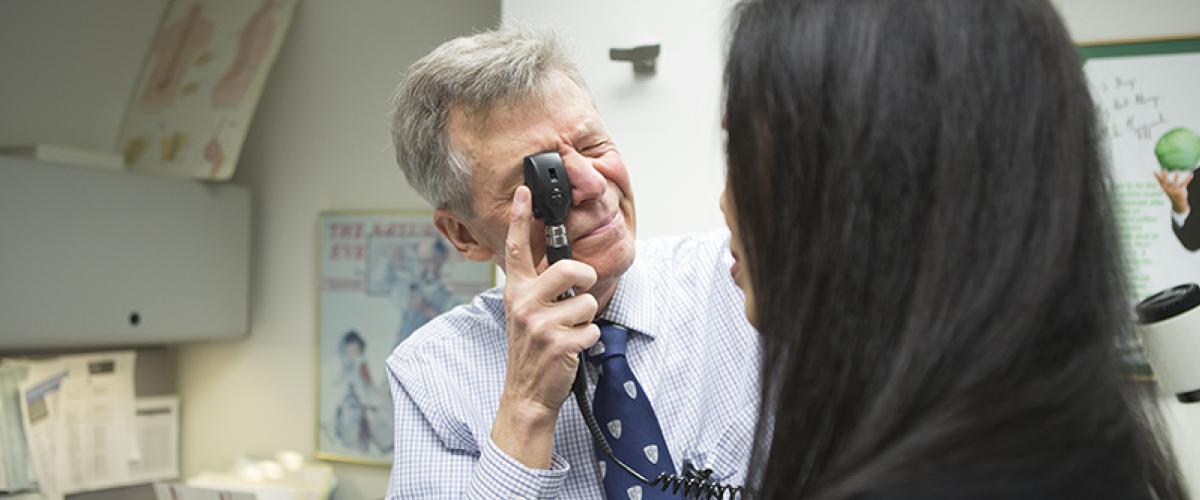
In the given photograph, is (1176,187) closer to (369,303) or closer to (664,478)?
(664,478)

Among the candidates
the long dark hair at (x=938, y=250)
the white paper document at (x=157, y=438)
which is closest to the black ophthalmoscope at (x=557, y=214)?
the long dark hair at (x=938, y=250)

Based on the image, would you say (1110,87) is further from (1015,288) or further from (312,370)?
(312,370)

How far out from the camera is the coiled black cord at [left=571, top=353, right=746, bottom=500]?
0.97 meters

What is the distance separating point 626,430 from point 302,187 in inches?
70.1

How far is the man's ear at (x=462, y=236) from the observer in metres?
Answer: 1.23

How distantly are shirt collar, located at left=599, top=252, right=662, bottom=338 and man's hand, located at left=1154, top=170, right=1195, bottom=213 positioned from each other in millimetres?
904

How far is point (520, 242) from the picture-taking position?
1.03 metres

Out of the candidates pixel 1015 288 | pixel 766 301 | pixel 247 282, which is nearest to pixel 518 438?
pixel 766 301

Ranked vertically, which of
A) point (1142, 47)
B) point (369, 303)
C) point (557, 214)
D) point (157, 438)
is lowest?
point (157, 438)

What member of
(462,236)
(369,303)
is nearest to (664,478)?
(462,236)

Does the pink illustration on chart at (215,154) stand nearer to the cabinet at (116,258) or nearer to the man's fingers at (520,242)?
the cabinet at (116,258)

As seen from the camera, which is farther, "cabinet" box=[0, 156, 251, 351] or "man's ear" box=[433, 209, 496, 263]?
"cabinet" box=[0, 156, 251, 351]

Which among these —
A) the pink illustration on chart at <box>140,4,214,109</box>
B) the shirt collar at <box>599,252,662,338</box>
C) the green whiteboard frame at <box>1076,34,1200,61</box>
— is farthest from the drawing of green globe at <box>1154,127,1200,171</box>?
the pink illustration on chart at <box>140,4,214,109</box>

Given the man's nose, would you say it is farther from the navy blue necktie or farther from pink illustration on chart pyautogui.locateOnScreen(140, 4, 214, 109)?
pink illustration on chart pyautogui.locateOnScreen(140, 4, 214, 109)
